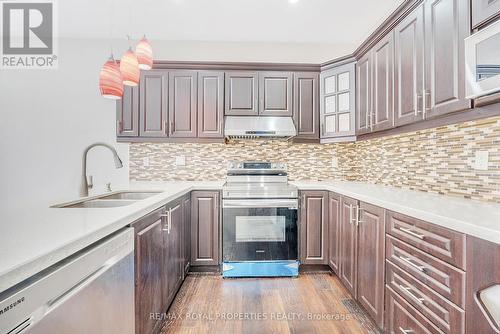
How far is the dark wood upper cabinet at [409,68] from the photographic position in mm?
1686

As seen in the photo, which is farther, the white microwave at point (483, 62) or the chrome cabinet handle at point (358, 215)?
the chrome cabinet handle at point (358, 215)

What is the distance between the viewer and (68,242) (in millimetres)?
778

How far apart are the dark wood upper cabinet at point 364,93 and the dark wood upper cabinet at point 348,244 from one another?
778mm

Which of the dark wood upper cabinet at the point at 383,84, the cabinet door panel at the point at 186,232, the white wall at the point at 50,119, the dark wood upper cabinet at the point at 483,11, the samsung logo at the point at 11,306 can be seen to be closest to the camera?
the samsung logo at the point at 11,306

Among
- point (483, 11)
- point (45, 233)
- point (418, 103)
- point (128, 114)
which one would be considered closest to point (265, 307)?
point (45, 233)

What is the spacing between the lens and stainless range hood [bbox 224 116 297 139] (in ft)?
9.04

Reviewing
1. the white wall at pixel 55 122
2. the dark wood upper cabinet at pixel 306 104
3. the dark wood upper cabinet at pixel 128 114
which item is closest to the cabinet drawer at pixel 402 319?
the dark wood upper cabinet at pixel 306 104

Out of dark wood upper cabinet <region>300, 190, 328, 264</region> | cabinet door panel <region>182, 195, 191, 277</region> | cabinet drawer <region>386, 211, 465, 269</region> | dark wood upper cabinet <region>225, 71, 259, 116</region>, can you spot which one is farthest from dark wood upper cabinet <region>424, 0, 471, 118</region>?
cabinet door panel <region>182, 195, 191, 277</region>

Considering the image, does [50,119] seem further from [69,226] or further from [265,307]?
[265,307]

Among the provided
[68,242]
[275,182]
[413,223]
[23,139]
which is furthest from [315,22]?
[23,139]

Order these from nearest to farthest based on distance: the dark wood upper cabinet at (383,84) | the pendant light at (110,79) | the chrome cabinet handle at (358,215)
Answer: the pendant light at (110,79) → the chrome cabinet handle at (358,215) → the dark wood upper cabinet at (383,84)

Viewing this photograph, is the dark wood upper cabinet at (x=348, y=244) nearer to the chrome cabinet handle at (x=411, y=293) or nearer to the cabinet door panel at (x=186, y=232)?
the chrome cabinet handle at (x=411, y=293)

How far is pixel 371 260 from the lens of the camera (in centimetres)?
174

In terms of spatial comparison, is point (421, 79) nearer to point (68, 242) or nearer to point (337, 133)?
point (337, 133)
